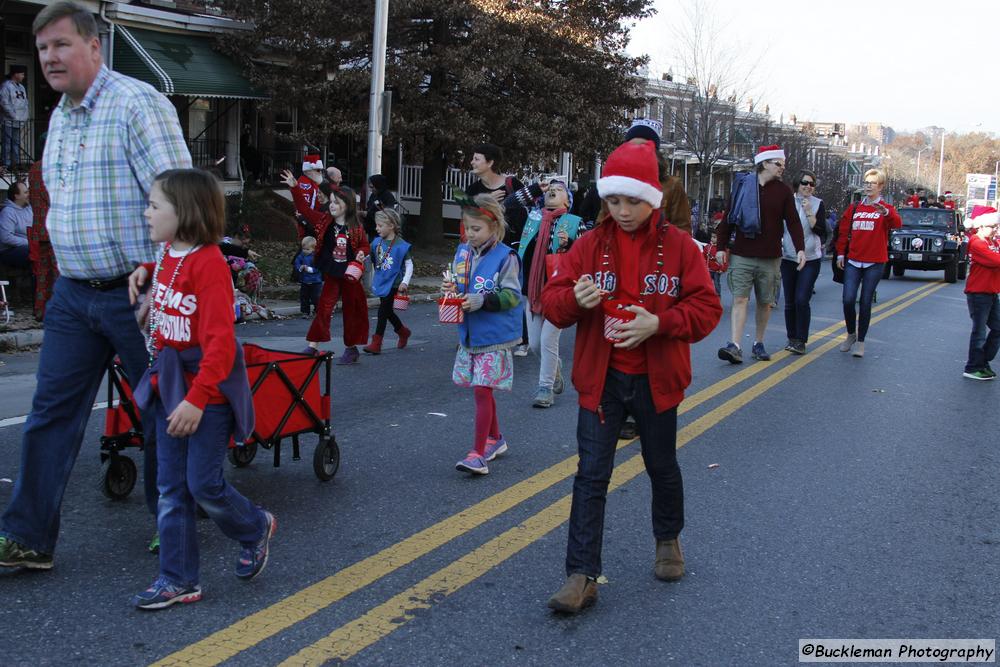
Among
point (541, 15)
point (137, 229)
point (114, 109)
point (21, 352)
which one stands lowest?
point (21, 352)

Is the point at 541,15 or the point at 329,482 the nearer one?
the point at 329,482

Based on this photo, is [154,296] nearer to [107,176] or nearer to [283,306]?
[107,176]

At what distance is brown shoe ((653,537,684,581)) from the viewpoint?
4391 millimetres

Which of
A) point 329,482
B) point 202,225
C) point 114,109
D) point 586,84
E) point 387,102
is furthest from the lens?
point 586,84

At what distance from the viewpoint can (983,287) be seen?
959 centimetres

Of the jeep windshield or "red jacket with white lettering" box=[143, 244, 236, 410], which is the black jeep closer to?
the jeep windshield

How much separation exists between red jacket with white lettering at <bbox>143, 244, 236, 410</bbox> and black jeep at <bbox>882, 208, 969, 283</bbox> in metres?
25.7

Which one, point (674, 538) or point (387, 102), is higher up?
point (387, 102)

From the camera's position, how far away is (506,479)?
590 centimetres

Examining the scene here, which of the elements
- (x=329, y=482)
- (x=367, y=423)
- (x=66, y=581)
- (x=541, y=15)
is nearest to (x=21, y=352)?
(x=367, y=423)

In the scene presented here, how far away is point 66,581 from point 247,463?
1839mm

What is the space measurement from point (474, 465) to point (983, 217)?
20.0ft

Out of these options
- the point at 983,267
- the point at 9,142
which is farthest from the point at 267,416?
the point at 9,142

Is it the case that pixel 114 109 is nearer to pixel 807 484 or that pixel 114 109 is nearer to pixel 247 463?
pixel 247 463
